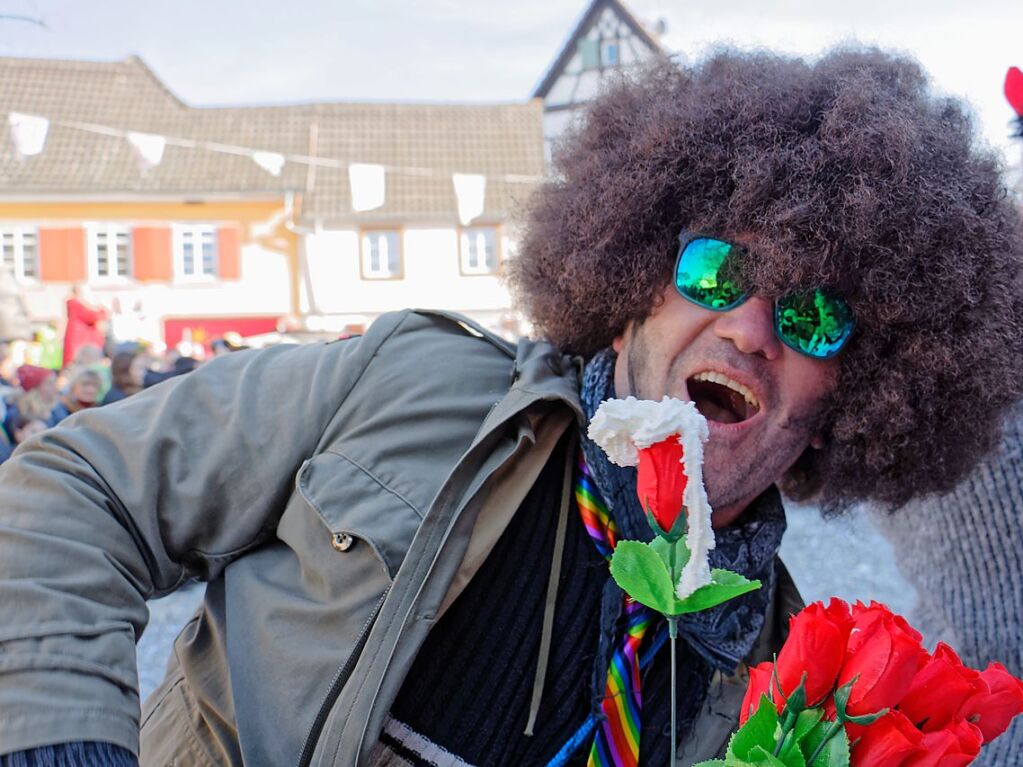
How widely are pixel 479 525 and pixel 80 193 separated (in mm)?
21855

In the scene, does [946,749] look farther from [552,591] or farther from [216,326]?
[216,326]

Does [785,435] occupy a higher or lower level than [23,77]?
lower

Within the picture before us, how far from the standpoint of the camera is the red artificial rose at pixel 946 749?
88 cm

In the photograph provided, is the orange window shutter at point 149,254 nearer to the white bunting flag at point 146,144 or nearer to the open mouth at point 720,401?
the white bunting flag at point 146,144

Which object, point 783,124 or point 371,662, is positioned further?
point 783,124

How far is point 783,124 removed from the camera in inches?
74.2

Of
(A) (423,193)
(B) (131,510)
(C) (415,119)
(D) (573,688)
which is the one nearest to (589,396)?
(D) (573,688)

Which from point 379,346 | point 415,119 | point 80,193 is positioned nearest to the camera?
point 379,346

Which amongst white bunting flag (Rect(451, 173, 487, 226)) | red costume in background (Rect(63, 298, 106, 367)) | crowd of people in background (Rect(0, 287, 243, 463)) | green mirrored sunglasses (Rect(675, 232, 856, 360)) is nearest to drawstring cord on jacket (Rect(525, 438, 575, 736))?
green mirrored sunglasses (Rect(675, 232, 856, 360))

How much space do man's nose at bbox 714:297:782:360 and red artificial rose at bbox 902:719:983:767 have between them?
92 centimetres

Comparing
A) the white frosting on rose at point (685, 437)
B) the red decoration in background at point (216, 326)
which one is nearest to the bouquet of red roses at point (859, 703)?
the white frosting on rose at point (685, 437)

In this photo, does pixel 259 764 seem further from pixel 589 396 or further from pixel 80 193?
pixel 80 193

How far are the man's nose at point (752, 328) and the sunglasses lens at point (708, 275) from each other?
2 cm

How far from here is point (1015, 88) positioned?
94.5 inches
